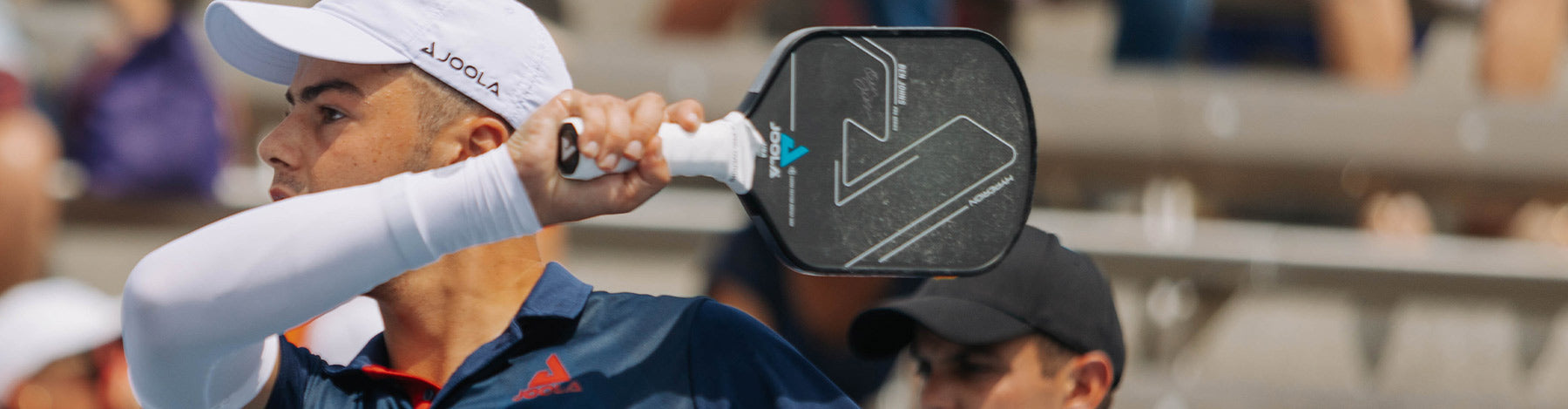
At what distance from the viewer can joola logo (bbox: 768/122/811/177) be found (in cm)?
140

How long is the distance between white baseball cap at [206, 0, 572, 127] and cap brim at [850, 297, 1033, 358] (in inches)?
33.1

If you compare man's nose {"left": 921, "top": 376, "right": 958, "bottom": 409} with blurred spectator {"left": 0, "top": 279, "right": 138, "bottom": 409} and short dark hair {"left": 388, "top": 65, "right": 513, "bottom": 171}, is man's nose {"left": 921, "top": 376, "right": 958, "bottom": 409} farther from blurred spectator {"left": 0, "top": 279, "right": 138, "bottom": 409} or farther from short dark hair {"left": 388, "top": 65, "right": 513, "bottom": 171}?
blurred spectator {"left": 0, "top": 279, "right": 138, "bottom": 409}

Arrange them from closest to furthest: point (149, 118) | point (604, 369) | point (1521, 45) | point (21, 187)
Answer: point (604, 369) < point (21, 187) < point (149, 118) < point (1521, 45)

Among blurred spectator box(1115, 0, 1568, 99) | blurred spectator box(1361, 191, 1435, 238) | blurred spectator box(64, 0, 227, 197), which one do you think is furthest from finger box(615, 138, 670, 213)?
blurred spectator box(1361, 191, 1435, 238)

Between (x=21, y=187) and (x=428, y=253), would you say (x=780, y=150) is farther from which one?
(x=21, y=187)

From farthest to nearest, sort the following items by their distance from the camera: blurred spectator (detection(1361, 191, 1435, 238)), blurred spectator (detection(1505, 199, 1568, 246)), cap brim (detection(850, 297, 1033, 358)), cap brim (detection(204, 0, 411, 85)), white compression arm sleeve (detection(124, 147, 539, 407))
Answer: blurred spectator (detection(1505, 199, 1568, 246))
blurred spectator (detection(1361, 191, 1435, 238))
cap brim (detection(850, 297, 1033, 358))
cap brim (detection(204, 0, 411, 85))
white compression arm sleeve (detection(124, 147, 539, 407))

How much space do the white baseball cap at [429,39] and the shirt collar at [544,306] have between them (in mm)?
179

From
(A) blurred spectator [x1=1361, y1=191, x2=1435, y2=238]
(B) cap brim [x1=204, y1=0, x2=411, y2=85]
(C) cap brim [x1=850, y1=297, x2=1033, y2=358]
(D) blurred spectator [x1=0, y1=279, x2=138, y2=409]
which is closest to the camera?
(B) cap brim [x1=204, y1=0, x2=411, y2=85]

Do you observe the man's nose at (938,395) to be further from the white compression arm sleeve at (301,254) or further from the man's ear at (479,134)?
the white compression arm sleeve at (301,254)

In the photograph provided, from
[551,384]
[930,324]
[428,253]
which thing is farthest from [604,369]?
[930,324]

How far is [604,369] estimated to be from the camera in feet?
4.98

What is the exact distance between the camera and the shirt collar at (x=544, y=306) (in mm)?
1562

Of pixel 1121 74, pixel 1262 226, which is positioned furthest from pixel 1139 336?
pixel 1121 74

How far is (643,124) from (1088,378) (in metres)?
1.28
